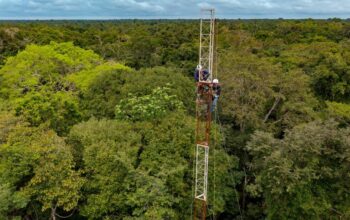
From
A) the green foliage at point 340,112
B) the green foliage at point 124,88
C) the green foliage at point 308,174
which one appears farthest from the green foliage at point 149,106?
the green foliage at point 340,112

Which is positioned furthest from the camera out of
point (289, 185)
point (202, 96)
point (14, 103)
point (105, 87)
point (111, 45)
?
point (111, 45)

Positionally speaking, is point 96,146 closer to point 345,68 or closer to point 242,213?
point 242,213

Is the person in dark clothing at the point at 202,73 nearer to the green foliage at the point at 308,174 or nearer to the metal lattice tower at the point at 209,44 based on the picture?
the metal lattice tower at the point at 209,44

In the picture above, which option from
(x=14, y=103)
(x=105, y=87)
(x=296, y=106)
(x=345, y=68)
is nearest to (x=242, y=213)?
(x=296, y=106)

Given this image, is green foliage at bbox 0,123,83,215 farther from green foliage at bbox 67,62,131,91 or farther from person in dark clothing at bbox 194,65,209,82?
green foliage at bbox 67,62,131,91

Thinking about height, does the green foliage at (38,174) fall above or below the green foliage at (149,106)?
below

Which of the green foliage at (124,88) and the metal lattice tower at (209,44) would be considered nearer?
the metal lattice tower at (209,44)

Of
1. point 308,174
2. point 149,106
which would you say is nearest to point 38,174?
point 149,106

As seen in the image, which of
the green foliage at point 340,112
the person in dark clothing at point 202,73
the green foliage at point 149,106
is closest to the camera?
the person in dark clothing at point 202,73

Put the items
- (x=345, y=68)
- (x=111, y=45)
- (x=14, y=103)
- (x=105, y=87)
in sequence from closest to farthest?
(x=14, y=103), (x=105, y=87), (x=345, y=68), (x=111, y=45)
